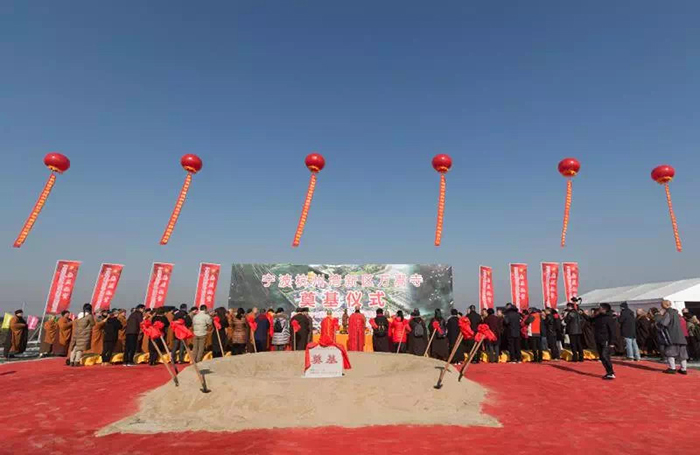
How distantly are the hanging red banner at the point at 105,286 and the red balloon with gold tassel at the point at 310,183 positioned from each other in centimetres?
→ 909

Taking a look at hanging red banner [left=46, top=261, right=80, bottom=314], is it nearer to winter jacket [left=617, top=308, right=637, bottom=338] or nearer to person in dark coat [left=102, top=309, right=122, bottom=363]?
person in dark coat [left=102, top=309, right=122, bottom=363]

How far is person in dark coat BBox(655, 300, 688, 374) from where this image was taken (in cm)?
903

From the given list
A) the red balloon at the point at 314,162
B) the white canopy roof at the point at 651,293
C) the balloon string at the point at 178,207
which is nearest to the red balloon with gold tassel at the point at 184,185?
the balloon string at the point at 178,207

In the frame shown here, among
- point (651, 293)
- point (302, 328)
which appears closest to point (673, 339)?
point (302, 328)

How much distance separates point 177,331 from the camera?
21.4 feet

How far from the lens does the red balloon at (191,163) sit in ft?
43.9

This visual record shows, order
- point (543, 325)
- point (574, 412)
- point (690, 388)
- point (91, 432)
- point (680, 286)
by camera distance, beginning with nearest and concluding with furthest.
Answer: point (91, 432) < point (574, 412) < point (690, 388) < point (543, 325) < point (680, 286)

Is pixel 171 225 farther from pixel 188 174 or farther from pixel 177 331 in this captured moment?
pixel 177 331

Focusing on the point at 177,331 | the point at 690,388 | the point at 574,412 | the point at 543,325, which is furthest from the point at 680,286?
the point at 177,331

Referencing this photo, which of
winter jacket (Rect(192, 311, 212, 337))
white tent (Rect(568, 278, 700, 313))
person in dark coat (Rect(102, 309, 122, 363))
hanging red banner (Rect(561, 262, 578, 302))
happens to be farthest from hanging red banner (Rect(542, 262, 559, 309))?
person in dark coat (Rect(102, 309, 122, 363))

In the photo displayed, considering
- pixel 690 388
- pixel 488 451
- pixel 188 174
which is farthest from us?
pixel 188 174

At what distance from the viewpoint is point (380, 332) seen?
11.6 metres

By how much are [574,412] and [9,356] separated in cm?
1731

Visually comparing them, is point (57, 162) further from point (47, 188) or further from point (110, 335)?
point (110, 335)
